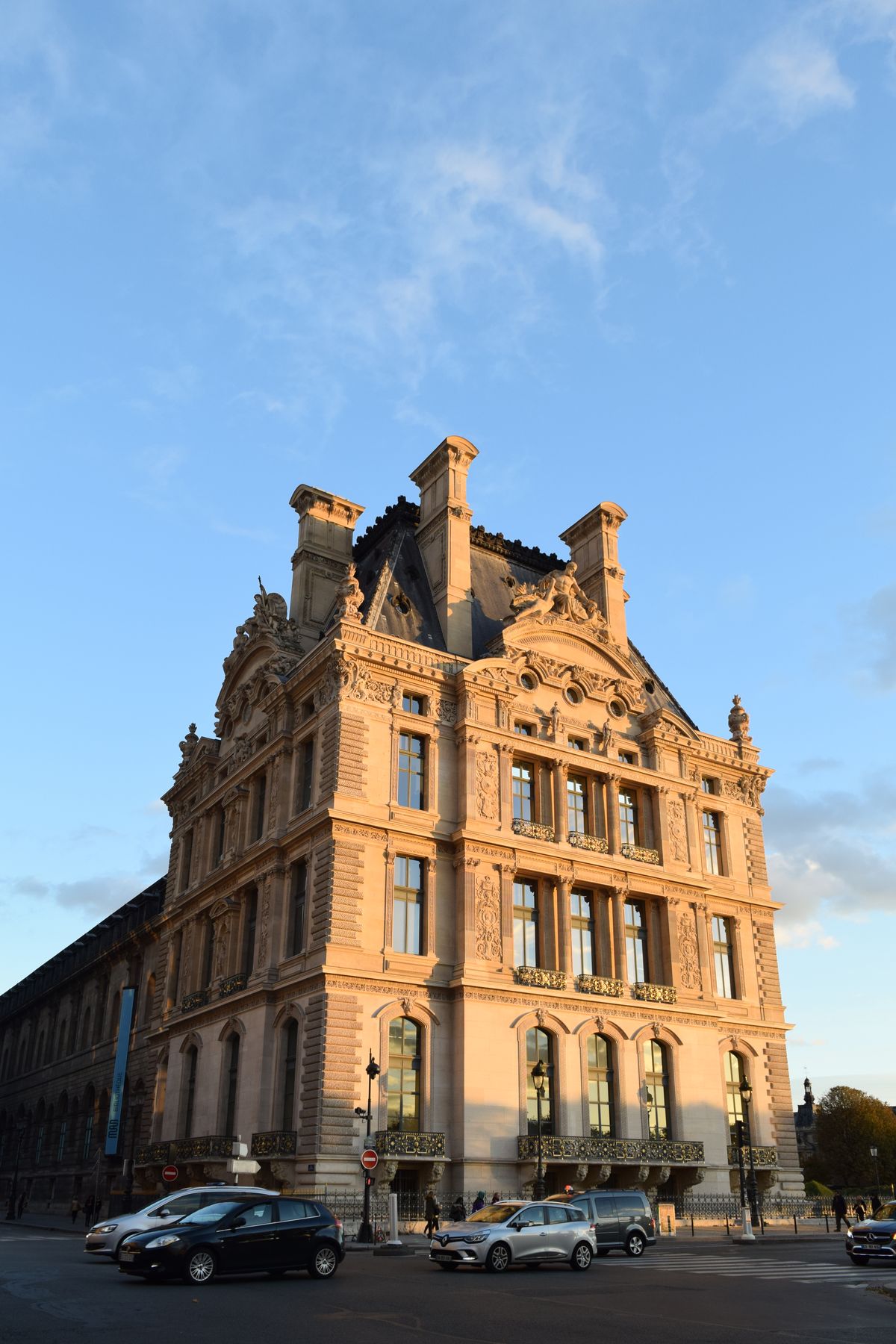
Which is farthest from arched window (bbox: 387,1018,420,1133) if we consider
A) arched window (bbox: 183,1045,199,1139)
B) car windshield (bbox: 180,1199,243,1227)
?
car windshield (bbox: 180,1199,243,1227)

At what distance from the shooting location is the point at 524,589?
44281mm

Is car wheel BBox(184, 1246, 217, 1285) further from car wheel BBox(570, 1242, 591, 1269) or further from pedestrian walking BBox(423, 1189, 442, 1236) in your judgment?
pedestrian walking BBox(423, 1189, 442, 1236)

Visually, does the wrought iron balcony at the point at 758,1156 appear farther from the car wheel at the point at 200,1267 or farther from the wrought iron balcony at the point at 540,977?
the car wheel at the point at 200,1267

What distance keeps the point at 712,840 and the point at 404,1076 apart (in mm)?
18368

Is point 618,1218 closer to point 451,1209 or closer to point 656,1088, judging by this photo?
point 451,1209

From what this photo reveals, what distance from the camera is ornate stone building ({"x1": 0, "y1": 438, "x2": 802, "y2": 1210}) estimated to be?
35719mm

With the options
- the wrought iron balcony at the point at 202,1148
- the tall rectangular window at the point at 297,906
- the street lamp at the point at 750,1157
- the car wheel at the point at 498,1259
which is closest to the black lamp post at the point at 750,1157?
the street lamp at the point at 750,1157

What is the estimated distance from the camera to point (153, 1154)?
4431cm

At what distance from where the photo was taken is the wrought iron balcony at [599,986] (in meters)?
39.5

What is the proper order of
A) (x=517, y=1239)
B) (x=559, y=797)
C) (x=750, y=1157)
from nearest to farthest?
(x=517, y=1239) < (x=750, y=1157) < (x=559, y=797)

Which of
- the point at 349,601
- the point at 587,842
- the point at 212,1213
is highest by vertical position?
the point at 349,601

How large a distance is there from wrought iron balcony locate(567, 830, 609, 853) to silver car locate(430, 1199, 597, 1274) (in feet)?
60.5

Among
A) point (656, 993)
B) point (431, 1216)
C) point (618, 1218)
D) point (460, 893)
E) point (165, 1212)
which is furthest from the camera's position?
point (656, 993)

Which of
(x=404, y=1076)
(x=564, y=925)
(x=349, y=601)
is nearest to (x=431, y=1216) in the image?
(x=404, y=1076)
